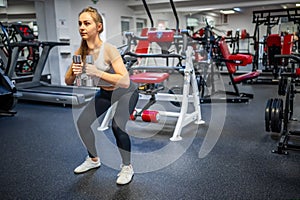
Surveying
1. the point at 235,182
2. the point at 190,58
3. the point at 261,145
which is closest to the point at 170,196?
the point at 235,182

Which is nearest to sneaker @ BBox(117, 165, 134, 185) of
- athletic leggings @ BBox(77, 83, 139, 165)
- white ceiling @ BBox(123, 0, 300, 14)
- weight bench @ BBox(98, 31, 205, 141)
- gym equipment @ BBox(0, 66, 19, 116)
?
athletic leggings @ BBox(77, 83, 139, 165)

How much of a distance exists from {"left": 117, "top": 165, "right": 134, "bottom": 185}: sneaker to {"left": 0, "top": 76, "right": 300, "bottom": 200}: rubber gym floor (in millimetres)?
43

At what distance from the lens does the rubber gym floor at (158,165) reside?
2.14 metres

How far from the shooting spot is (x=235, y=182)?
226 cm

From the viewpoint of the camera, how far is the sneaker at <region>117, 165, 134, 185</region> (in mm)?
A: 2256

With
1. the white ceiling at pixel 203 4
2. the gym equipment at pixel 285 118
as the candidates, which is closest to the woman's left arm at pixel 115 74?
the gym equipment at pixel 285 118

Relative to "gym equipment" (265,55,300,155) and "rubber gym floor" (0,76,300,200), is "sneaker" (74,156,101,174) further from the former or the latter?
"gym equipment" (265,55,300,155)

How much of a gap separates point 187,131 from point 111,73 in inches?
73.7

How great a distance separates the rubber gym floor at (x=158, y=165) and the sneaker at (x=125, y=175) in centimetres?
4

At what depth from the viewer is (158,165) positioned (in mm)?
2619

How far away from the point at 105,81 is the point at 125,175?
82 centimetres

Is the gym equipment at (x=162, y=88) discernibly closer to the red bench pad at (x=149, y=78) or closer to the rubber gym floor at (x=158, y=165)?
the red bench pad at (x=149, y=78)

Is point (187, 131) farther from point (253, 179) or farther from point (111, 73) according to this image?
point (111, 73)

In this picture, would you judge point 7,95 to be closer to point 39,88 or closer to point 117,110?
point 39,88
